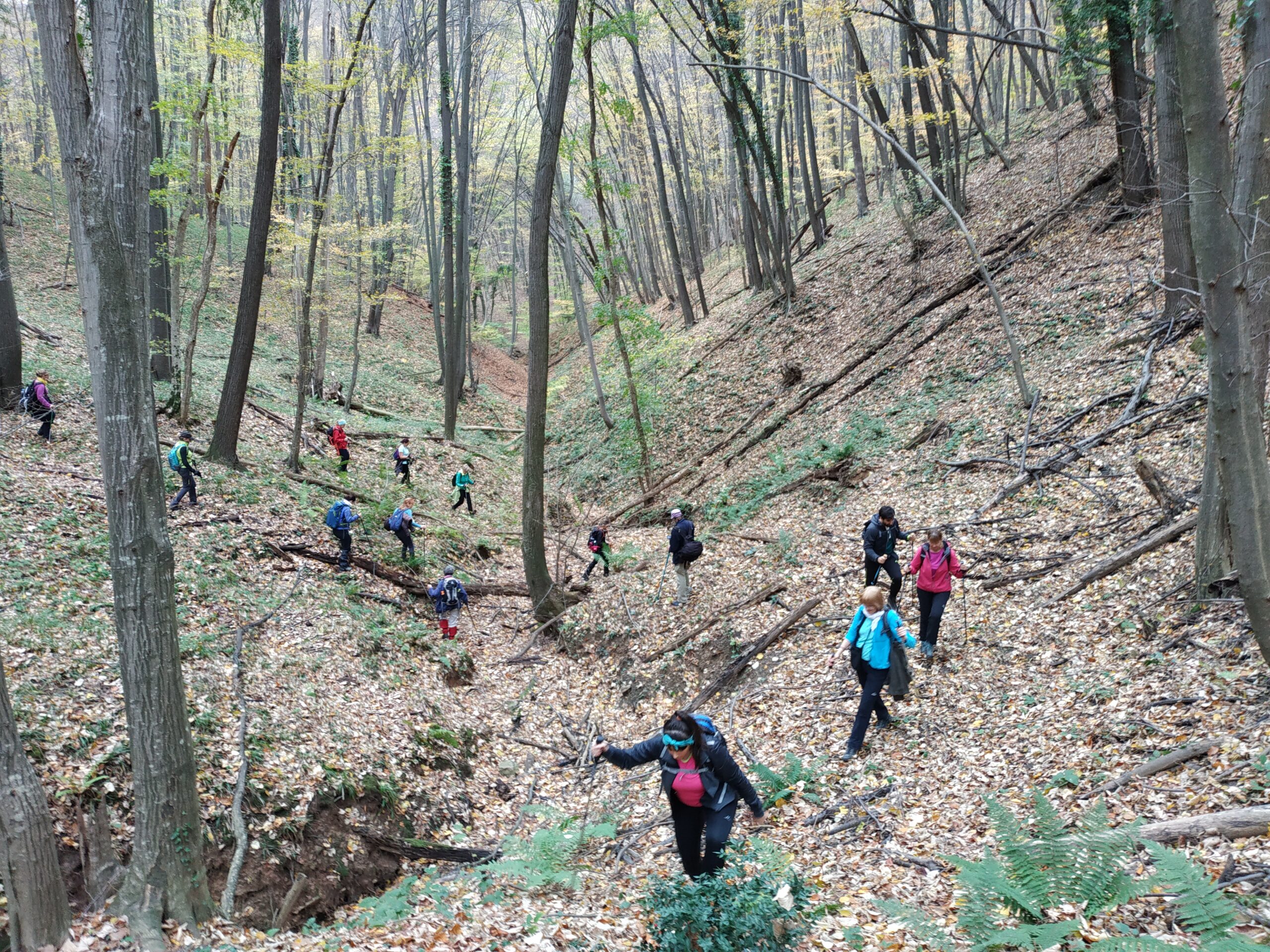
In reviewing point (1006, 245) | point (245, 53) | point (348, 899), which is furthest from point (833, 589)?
point (245, 53)

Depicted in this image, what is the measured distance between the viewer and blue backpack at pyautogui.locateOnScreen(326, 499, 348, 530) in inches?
460

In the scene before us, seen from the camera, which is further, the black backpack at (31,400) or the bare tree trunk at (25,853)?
the black backpack at (31,400)

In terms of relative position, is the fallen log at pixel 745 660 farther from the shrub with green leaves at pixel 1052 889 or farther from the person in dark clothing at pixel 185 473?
the person in dark clothing at pixel 185 473

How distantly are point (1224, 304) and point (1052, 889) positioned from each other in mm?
3963

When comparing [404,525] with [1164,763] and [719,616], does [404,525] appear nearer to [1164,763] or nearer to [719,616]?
[719,616]

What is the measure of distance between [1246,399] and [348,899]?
7.75 metres

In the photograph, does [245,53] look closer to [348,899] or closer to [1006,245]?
[348,899]

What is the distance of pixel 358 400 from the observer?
26.4 m

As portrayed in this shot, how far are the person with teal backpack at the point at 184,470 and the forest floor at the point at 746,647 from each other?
0.46 metres

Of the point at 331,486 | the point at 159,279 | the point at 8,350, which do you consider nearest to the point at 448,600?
the point at 331,486

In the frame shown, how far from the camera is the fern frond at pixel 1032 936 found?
360cm

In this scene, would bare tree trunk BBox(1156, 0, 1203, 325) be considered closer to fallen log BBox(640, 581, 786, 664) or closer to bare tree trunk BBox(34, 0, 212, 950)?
fallen log BBox(640, 581, 786, 664)

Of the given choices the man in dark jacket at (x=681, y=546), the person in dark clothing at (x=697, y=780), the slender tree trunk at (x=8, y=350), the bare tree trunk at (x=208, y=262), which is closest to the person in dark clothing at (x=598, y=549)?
the man in dark jacket at (x=681, y=546)

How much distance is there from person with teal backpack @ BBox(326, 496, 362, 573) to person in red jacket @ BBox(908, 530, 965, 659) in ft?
28.2
